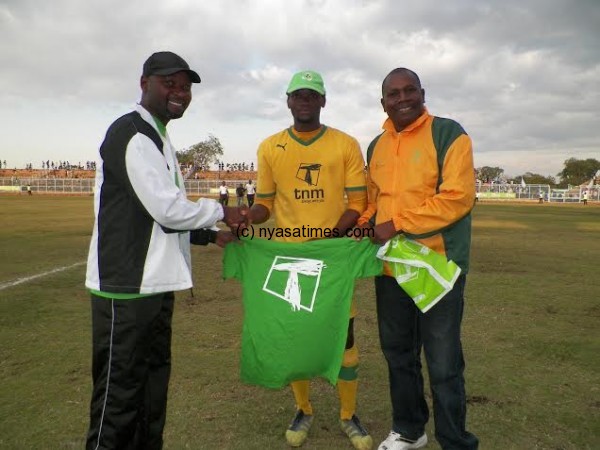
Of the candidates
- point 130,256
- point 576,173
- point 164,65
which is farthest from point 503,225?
point 576,173

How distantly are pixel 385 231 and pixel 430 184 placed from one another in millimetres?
406

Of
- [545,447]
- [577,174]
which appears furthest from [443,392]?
[577,174]

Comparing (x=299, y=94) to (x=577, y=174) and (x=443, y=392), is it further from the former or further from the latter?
(x=577, y=174)

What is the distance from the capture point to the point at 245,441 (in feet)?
10.9

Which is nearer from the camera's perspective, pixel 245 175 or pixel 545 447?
pixel 545 447

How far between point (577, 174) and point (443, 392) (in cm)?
11285

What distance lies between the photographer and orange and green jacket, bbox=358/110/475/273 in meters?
2.85

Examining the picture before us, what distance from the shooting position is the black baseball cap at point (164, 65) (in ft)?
8.80

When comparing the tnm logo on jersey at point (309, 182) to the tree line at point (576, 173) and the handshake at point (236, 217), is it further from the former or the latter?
the tree line at point (576, 173)

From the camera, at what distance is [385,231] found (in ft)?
10.0

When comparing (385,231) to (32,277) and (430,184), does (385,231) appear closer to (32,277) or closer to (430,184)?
(430,184)

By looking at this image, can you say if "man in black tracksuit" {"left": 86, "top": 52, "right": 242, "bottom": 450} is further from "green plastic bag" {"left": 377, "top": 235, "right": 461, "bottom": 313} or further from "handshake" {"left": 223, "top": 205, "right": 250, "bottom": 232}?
"green plastic bag" {"left": 377, "top": 235, "right": 461, "bottom": 313}

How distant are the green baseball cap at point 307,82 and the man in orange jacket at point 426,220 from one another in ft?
1.56

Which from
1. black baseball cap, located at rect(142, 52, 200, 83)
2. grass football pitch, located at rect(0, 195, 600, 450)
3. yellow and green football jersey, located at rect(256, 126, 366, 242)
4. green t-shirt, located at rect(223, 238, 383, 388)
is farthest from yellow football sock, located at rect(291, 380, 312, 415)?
black baseball cap, located at rect(142, 52, 200, 83)
